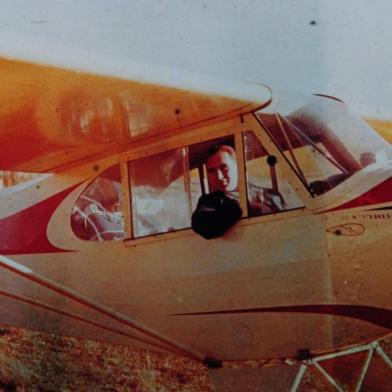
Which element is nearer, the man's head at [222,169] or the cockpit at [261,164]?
the cockpit at [261,164]

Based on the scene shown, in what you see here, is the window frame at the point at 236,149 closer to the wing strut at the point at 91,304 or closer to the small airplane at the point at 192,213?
the small airplane at the point at 192,213

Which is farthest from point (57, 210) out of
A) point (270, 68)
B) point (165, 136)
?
point (270, 68)

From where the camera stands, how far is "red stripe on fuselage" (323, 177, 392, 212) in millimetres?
2525

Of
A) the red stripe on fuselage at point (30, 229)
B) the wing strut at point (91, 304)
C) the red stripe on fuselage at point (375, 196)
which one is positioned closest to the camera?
the red stripe on fuselage at point (375, 196)

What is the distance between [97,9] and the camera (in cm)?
291

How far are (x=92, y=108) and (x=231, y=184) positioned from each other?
752 mm

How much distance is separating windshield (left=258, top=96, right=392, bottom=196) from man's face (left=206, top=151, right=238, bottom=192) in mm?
228

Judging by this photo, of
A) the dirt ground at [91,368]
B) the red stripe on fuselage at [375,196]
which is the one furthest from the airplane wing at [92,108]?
the dirt ground at [91,368]

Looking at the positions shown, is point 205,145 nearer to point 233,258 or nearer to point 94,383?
point 233,258

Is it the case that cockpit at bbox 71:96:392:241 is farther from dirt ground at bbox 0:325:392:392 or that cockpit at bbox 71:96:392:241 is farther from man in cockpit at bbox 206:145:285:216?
dirt ground at bbox 0:325:392:392

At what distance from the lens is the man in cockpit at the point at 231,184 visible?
2.78 meters

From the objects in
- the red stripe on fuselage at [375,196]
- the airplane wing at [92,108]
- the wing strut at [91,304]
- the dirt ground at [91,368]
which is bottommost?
the dirt ground at [91,368]

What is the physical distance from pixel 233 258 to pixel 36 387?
1.57 metres

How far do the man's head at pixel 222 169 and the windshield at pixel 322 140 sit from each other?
0.71ft
